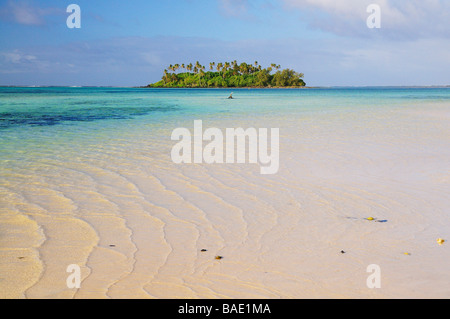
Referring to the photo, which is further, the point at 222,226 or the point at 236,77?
the point at 236,77

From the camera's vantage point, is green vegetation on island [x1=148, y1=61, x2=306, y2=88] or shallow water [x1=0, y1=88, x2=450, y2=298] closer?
shallow water [x1=0, y1=88, x2=450, y2=298]

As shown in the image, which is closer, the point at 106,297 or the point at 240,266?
the point at 106,297

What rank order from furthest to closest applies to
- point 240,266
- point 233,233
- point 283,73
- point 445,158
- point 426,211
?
point 283,73, point 445,158, point 426,211, point 233,233, point 240,266

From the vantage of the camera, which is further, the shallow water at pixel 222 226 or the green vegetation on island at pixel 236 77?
the green vegetation on island at pixel 236 77

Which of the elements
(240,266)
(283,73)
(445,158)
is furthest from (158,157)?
(283,73)

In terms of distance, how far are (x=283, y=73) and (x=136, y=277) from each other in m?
172

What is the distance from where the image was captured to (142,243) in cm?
434

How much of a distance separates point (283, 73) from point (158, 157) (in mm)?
165731
